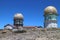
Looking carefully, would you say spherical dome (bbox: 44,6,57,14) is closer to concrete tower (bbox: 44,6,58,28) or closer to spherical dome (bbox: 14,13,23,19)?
concrete tower (bbox: 44,6,58,28)

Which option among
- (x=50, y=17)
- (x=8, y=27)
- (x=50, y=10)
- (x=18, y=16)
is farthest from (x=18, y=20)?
(x=50, y=10)

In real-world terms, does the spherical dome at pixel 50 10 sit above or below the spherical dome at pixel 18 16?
above

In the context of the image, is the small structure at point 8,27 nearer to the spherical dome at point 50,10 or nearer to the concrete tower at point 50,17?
the concrete tower at point 50,17

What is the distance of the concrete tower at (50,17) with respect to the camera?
1869 inches

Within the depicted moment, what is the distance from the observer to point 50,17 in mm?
47688

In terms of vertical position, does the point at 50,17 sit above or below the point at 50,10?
below

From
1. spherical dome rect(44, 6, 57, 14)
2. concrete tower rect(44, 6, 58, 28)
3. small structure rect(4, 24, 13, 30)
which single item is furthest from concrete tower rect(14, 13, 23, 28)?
spherical dome rect(44, 6, 57, 14)

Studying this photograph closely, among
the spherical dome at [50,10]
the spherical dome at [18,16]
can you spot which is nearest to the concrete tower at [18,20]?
the spherical dome at [18,16]

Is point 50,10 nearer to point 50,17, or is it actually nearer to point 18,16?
point 50,17

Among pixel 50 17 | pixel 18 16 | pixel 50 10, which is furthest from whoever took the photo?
pixel 18 16

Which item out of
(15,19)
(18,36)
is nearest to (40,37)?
(18,36)

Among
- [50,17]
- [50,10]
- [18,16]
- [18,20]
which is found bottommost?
[18,20]

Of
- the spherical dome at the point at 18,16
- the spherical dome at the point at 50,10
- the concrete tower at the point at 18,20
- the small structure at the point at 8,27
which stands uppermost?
the spherical dome at the point at 50,10

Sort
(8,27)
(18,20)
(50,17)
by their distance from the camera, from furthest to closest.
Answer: (8,27) < (18,20) < (50,17)
